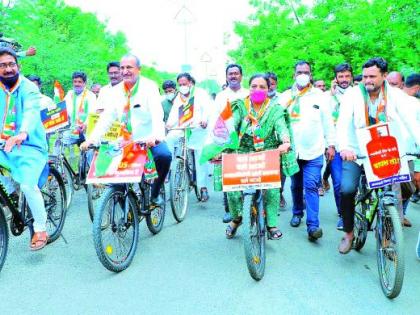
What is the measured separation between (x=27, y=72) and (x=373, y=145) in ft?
53.8

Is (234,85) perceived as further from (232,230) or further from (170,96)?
(232,230)

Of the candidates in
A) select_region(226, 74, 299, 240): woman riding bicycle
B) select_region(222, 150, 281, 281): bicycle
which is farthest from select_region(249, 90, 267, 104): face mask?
select_region(222, 150, 281, 281): bicycle

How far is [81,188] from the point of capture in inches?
354

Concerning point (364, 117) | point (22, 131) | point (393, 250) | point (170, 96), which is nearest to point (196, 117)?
point (170, 96)

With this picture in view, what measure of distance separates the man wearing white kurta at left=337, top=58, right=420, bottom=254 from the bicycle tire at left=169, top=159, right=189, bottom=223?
7.94ft

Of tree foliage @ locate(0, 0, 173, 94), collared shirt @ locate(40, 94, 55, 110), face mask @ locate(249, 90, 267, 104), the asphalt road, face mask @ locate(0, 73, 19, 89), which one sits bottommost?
the asphalt road

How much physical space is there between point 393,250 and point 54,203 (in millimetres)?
3678

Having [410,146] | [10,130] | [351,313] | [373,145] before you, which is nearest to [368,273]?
[351,313]

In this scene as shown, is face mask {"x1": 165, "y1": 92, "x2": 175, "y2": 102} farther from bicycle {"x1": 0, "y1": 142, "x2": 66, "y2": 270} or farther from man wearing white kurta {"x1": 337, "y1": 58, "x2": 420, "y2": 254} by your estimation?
man wearing white kurta {"x1": 337, "y1": 58, "x2": 420, "y2": 254}

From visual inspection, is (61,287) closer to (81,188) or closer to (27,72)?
(81,188)

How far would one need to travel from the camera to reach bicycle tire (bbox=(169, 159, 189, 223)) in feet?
21.5

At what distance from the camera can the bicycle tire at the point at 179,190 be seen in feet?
21.5

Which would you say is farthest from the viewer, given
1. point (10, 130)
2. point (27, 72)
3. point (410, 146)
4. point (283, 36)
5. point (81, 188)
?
point (283, 36)

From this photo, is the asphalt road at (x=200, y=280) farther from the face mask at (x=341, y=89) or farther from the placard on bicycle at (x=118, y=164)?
the face mask at (x=341, y=89)
